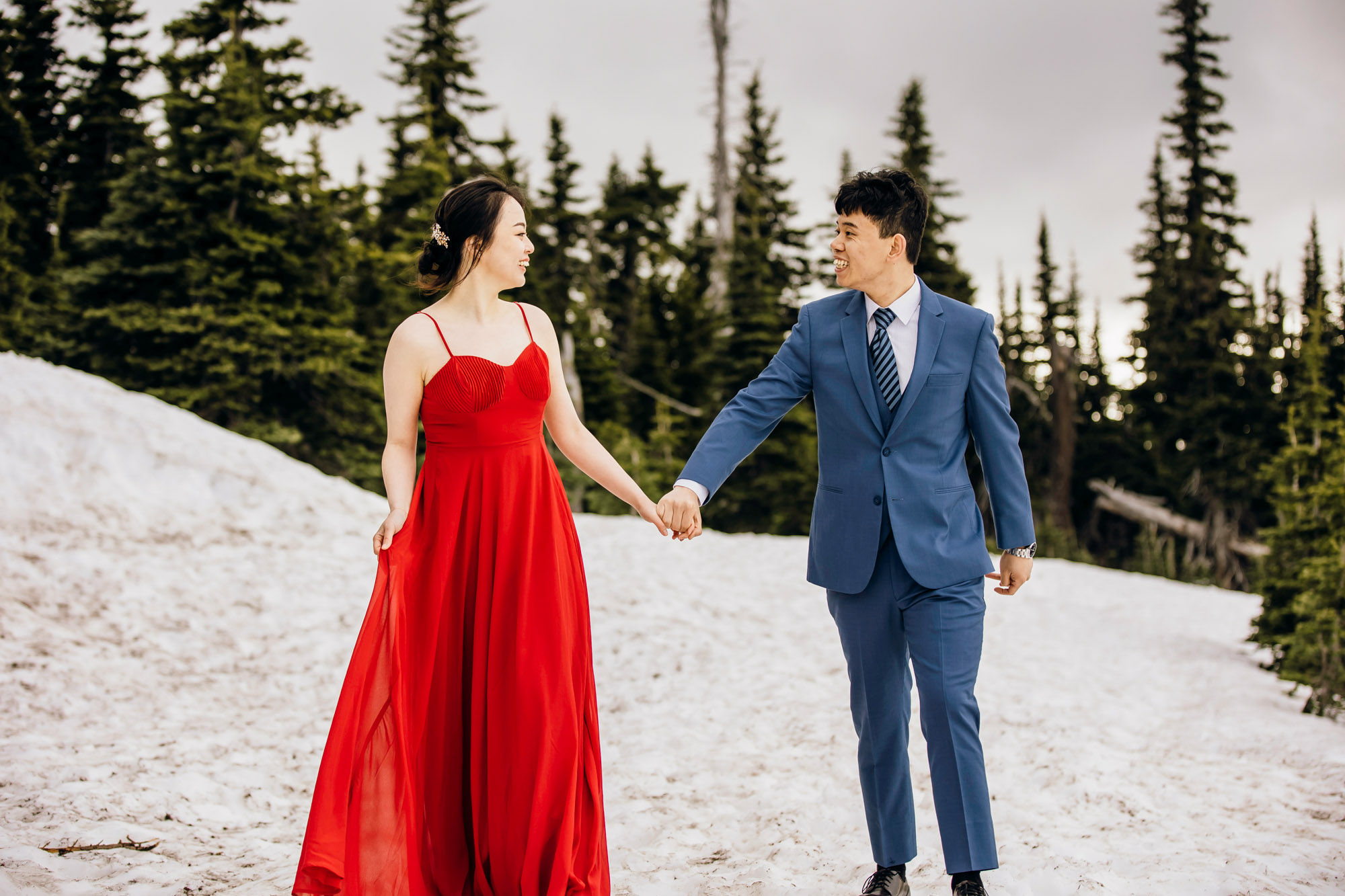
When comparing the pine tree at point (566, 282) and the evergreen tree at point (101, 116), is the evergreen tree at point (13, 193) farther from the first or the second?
the pine tree at point (566, 282)

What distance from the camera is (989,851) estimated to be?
2957mm

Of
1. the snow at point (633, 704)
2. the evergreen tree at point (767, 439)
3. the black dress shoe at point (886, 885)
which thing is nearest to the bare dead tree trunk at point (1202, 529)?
the evergreen tree at point (767, 439)

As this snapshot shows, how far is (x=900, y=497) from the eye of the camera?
3.11m

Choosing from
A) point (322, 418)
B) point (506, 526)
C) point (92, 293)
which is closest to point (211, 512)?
point (506, 526)

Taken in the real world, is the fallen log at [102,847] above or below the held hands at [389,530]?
below

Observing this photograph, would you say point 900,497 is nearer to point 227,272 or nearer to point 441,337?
point 441,337

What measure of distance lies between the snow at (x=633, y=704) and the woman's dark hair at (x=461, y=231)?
226 centimetres

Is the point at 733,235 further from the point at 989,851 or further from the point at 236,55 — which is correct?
the point at 989,851

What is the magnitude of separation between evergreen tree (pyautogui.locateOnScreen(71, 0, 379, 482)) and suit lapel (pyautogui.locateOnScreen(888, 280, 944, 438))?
16330mm

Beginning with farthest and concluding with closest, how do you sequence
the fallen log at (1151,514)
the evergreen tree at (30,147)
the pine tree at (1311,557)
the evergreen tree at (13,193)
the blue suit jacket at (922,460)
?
1. the fallen log at (1151,514)
2. the evergreen tree at (30,147)
3. the evergreen tree at (13,193)
4. the pine tree at (1311,557)
5. the blue suit jacket at (922,460)

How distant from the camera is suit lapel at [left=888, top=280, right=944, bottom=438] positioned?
10.2 feet

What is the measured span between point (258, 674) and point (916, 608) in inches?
203

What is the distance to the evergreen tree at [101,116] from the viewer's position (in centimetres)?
2334

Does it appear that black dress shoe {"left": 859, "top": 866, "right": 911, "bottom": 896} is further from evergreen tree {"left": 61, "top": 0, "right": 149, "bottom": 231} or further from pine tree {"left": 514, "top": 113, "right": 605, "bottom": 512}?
evergreen tree {"left": 61, "top": 0, "right": 149, "bottom": 231}
